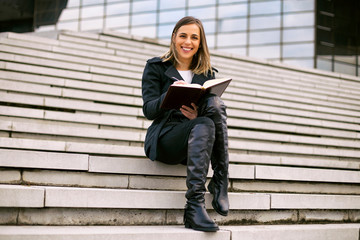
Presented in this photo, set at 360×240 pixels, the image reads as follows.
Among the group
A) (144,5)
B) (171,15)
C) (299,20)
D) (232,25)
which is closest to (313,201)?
(299,20)

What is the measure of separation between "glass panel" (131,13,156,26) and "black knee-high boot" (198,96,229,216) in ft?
64.1

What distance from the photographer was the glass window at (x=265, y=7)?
19625mm

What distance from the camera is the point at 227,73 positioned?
316 inches

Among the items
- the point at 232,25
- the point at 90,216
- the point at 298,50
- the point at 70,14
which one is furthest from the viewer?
the point at 70,14

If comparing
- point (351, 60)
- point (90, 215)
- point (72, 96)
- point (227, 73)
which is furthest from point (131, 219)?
point (351, 60)

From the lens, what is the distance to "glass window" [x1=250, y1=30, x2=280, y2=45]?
19359 millimetres

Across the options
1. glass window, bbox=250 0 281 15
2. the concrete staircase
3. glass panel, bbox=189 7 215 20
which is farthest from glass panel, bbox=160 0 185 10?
the concrete staircase

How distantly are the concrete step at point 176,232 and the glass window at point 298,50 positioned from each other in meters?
17.2

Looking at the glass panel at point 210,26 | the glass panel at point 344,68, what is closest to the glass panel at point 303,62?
the glass panel at point 344,68

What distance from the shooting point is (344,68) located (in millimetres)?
19109

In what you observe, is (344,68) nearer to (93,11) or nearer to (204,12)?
(204,12)

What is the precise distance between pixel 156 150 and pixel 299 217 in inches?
48.3

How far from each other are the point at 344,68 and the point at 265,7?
4941 mm

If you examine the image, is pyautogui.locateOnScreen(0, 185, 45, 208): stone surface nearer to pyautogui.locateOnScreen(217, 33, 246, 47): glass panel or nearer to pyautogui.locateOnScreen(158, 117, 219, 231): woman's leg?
pyautogui.locateOnScreen(158, 117, 219, 231): woman's leg
